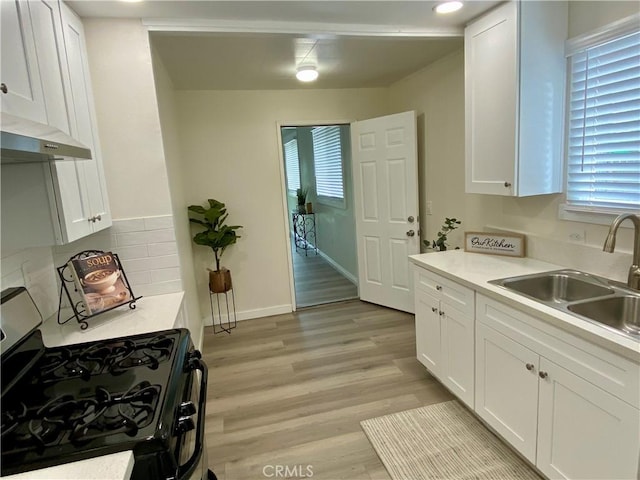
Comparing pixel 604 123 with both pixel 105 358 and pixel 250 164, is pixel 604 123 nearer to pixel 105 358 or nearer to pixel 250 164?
pixel 105 358

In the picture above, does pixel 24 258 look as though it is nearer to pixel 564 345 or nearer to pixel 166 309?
pixel 166 309

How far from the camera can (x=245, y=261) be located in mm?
4164

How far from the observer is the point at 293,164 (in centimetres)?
853

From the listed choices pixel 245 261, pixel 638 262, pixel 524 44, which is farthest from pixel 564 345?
pixel 245 261

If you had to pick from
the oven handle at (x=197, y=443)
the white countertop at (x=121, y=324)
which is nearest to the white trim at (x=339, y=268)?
the white countertop at (x=121, y=324)

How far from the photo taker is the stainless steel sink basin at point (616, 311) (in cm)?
172

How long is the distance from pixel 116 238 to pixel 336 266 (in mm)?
4199

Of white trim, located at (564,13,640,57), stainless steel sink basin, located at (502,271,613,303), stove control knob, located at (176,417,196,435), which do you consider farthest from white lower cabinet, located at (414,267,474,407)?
stove control knob, located at (176,417,196,435)

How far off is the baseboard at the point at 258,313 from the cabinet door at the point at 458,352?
223 centimetres

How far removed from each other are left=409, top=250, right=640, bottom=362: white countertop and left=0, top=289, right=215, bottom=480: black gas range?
144 centimetres

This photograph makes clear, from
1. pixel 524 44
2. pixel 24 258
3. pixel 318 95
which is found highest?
pixel 318 95

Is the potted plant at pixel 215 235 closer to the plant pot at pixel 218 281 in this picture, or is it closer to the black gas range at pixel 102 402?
the plant pot at pixel 218 281

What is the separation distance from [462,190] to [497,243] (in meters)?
0.81

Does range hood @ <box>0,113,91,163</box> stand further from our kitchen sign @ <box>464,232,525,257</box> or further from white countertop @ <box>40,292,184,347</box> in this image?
our kitchen sign @ <box>464,232,525,257</box>
